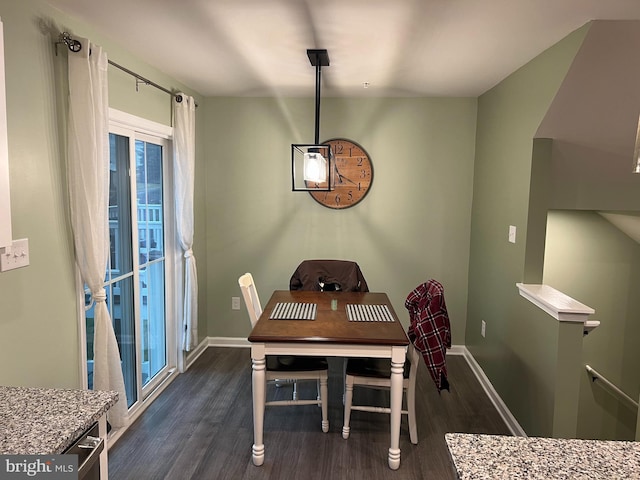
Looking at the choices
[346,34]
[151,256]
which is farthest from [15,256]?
[346,34]

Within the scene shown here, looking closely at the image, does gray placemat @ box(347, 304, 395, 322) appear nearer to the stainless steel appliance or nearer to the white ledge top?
the white ledge top

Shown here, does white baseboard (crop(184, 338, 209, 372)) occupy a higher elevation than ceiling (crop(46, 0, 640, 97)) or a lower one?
lower

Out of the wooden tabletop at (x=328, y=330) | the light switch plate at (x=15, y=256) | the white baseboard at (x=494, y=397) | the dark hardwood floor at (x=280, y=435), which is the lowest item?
the dark hardwood floor at (x=280, y=435)

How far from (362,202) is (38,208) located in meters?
2.76

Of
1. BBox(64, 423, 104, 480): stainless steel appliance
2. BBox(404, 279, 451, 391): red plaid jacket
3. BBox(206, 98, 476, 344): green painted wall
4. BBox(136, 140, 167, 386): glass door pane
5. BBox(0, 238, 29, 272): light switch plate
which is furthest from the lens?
BBox(206, 98, 476, 344): green painted wall

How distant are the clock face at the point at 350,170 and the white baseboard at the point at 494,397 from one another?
1817 millimetres

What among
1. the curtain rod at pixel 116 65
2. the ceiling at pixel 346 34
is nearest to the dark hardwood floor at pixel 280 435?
the curtain rod at pixel 116 65

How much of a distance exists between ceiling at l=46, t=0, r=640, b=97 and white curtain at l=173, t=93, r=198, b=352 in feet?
0.94

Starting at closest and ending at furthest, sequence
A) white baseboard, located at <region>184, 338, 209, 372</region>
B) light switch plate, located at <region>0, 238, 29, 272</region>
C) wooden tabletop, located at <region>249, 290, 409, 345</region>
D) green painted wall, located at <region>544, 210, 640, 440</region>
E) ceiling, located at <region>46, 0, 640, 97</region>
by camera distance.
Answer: light switch plate, located at <region>0, 238, 29, 272</region> → ceiling, located at <region>46, 0, 640, 97</region> → wooden tabletop, located at <region>249, 290, 409, 345</region> → green painted wall, located at <region>544, 210, 640, 440</region> → white baseboard, located at <region>184, 338, 209, 372</region>

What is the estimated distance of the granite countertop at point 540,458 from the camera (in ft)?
3.58

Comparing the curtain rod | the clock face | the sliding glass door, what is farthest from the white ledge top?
the curtain rod

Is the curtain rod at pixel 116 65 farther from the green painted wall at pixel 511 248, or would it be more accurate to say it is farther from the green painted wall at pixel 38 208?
the green painted wall at pixel 511 248

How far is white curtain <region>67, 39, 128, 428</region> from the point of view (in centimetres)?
209

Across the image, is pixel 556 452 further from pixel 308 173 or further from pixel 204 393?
pixel 204 393
